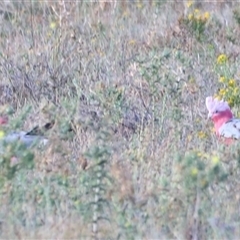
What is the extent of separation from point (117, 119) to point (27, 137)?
1056 mm

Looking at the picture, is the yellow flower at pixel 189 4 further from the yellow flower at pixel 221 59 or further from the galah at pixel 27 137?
the galah at pixel 27 137

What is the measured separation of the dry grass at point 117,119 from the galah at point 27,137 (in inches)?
2.6

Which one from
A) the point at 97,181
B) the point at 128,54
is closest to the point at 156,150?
the point at 97,181

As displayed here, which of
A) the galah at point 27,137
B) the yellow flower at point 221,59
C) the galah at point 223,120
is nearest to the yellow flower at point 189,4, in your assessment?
the yellow flower at point 221,59

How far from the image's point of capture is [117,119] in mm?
5652

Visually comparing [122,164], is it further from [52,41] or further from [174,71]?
[52,41]

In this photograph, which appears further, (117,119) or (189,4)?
(189,4)

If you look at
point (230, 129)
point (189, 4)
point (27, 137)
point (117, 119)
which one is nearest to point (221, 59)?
point (117, 119)

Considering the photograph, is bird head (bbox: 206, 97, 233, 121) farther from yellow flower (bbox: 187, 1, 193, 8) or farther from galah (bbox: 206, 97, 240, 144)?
yellow flower (bbox: 187, 1, 193, 8)

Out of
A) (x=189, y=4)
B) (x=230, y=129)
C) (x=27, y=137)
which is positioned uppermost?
(x=27, y=137)

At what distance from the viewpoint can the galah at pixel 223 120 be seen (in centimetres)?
523

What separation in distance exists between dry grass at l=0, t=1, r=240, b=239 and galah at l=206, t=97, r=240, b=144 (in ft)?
0.25

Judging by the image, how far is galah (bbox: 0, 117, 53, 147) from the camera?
4.10m

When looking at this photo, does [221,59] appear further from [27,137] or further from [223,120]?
[27,137]
